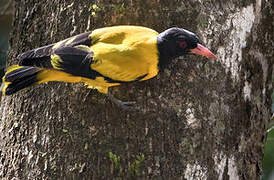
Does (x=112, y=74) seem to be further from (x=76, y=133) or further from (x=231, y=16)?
(x=231, y=16)

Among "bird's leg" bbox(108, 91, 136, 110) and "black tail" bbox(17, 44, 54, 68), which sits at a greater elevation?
"black tail" bbox(17, 44, 54, 68)

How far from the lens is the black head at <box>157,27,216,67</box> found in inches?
101

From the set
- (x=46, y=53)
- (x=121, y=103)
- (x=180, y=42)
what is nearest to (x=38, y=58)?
(x=46, y=53)

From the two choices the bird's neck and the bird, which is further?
the bird's neck

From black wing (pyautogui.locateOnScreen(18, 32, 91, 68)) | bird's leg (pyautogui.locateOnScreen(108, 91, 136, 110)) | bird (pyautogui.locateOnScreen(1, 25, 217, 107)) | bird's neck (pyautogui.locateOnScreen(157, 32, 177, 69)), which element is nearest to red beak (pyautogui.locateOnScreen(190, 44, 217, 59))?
bird (pyautogui.locateOnScreen(1, 25, 217, 107))

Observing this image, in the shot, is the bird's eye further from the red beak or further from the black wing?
the black wing

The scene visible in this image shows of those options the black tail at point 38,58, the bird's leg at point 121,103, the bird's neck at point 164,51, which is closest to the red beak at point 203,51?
the bird's neck at point 164,51

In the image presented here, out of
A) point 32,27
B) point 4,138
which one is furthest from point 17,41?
point 4,138

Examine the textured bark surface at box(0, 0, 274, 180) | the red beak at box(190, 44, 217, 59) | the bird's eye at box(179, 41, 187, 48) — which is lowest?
the textured bark surface at box(0, 0, 274, 180)

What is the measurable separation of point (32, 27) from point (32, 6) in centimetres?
19

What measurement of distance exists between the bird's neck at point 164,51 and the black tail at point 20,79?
0.79m

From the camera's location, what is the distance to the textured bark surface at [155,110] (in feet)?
8.25

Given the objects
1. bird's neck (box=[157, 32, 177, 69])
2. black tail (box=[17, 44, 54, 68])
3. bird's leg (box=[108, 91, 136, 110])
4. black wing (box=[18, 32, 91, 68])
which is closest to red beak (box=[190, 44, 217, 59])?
bird's neck (box=[157, 32, 177, 69])

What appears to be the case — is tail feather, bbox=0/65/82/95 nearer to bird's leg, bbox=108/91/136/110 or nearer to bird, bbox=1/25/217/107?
bird, bbox=1/25/217/107
